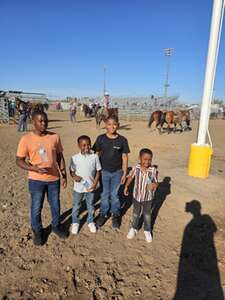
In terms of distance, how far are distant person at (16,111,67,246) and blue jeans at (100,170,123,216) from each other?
64 cm

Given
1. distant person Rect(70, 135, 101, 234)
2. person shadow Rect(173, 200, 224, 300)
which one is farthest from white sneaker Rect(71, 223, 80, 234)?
person shadow Rect(173, 200, 224, 300)

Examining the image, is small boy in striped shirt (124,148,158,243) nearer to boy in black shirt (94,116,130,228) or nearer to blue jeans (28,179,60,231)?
boy in black shirt (94,116,130,228)

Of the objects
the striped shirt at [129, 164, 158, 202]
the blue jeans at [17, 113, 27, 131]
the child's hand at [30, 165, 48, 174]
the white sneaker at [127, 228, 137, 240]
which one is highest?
the child's hand at [30, 165, 48, 174]

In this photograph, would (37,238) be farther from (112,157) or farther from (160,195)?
(160,195)

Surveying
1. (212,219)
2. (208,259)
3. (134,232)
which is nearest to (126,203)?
(134,232)

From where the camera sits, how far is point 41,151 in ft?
9.36

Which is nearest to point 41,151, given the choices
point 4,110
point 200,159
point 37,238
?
point 37,238

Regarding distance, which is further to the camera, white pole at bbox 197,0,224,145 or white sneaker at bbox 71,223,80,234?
white pole at bbox 197,0,224,145

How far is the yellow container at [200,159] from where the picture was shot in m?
5.69

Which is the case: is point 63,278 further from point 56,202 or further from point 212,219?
point 212,219

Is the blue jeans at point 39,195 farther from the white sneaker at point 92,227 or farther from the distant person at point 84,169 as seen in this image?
the white sneaker at point 92,227

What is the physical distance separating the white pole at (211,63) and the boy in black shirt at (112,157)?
3.11m

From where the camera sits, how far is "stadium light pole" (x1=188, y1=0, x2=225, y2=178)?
523 centimetres

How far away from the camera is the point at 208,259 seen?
301 centimetres
